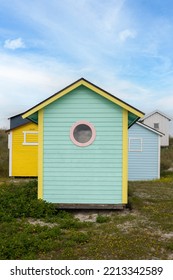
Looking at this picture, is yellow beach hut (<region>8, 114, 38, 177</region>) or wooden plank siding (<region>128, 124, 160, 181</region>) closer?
yellow beach hut (<region>8, 114, 38, 177</region>)

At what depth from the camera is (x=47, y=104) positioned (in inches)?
406

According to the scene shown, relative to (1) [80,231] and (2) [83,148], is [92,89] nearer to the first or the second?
(2) [83,148]

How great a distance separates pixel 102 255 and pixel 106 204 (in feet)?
12.1

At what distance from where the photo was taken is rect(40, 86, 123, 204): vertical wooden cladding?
10320 mm

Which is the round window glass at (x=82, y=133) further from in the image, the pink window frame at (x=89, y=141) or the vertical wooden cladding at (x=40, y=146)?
the vertical wooden cladding at (x=40, y=146)

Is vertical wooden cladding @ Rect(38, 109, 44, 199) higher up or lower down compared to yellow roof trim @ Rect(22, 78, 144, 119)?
lower down

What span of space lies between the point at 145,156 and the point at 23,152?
29.2ft

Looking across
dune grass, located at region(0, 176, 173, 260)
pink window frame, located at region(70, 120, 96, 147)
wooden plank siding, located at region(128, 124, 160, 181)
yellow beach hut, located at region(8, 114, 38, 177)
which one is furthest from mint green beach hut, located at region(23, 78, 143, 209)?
wooden plank siding, located at region(128, 124, 160, 181)

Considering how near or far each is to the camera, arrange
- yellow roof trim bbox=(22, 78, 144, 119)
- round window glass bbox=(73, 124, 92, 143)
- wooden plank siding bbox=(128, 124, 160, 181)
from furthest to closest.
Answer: wooden plank siding bbox=(128, 124, 160, 181), round window glass bbox=(73, 124, 92, 143), yellow roof trim bbox=(22, 78, 144, 119)

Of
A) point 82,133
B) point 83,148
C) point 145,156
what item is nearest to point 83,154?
point 83,148

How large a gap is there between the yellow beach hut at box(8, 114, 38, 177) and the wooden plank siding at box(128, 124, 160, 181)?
7216mm

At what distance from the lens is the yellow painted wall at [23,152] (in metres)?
20.8

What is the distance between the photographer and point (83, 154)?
10.3 m

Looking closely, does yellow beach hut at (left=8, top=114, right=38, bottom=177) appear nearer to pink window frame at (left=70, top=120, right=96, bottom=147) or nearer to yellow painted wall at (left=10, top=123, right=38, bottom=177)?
yellow painted wall at (left=10, top=123, right=38, bottom=177)
